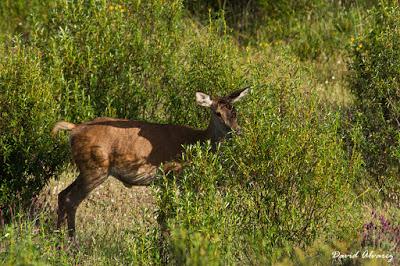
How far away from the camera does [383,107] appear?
12.9 meters

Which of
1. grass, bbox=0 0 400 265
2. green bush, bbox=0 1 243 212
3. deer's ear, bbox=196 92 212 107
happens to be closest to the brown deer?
deer's ear, bbox=196 92 212 107

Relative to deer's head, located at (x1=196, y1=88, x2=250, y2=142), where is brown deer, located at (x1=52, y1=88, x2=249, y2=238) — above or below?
below

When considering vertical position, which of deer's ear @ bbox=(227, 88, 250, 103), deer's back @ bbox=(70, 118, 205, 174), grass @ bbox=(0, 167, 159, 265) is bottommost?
grass @ bbox=(0, 167, 159, 265)

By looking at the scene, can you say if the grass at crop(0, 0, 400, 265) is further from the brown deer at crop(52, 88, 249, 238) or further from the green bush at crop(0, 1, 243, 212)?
the brown deer at crop(52, 88, 249, 238)

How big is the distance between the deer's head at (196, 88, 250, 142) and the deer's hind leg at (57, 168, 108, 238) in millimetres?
1356

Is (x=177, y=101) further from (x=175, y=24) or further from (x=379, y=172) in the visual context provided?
(x=379, y=172)

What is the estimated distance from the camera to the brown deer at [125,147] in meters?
11.2

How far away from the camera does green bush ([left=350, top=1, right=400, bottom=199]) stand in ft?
41.3

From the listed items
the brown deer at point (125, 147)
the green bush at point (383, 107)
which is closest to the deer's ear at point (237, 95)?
the brown deer at point (125, 147)

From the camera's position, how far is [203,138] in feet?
38.1

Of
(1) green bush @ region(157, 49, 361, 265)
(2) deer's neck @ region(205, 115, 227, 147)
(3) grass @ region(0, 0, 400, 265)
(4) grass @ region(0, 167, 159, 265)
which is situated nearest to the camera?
(4) grass @ region(0, 167, 159, 265)

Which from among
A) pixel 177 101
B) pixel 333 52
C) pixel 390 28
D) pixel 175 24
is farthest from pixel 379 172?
pixel 333 52

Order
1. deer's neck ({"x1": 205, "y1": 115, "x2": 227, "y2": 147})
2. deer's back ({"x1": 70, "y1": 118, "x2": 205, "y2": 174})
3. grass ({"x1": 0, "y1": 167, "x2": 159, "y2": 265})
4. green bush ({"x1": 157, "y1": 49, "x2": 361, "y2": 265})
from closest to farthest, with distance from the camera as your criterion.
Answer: grass ({"x1": 0, "y1": 167, "x2": 159, "y2": 265}), green bush ({"x1": 157, "y1": 49, "x2": 361, "y2": 265}), deer's back ({"x1": 70, "y1": 118, "x2": 205, "y2": 174}), deer's neck ({"x1": 205, "y1": 115, "x2": 227, "y2": 147})

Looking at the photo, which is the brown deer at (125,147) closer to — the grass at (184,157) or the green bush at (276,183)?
the grass at (184,157)
